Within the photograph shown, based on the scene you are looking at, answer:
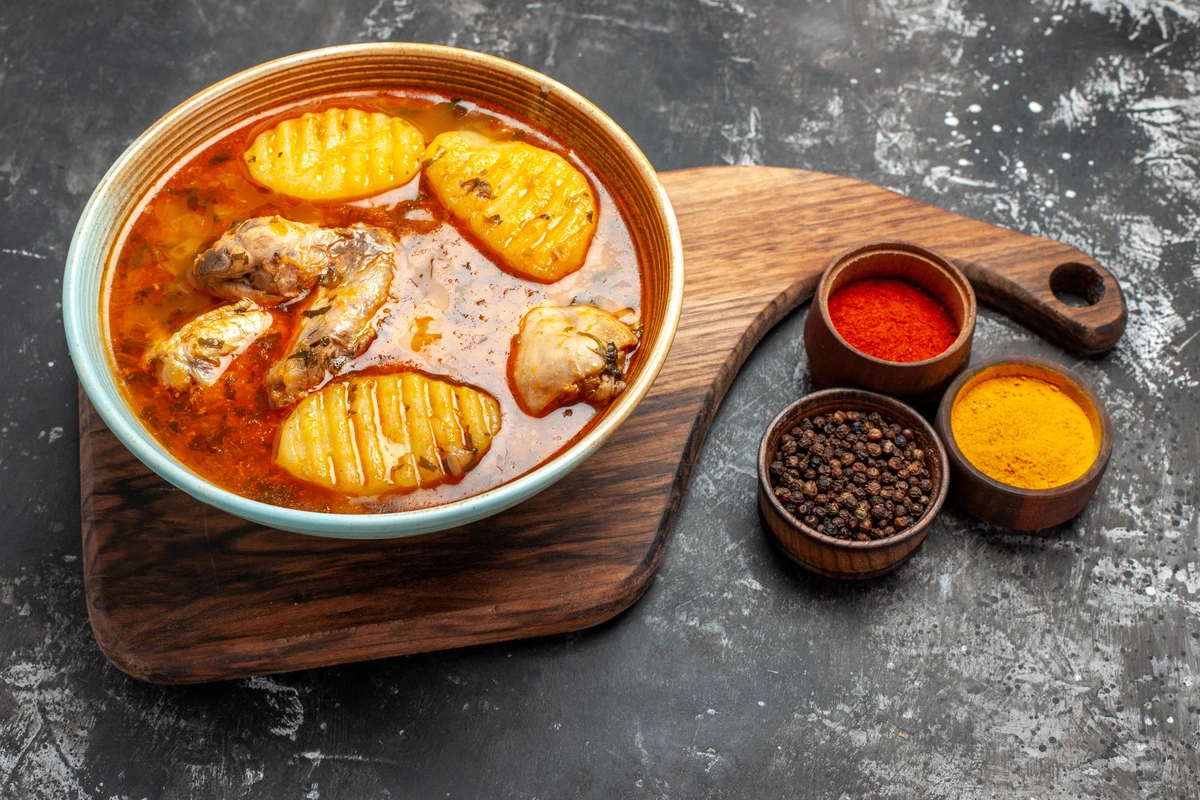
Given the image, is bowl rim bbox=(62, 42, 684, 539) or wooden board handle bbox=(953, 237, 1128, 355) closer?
bowl rim bbox=(62, 42, 684, 539)

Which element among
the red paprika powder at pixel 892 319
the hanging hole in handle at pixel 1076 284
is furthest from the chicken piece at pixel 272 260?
the hanging hole in handle at pixel 1076 284

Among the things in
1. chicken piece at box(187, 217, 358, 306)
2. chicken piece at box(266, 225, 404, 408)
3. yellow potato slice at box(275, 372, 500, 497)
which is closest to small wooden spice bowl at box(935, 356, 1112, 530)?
yellow potato slice at box(275, 372, 500, 497)

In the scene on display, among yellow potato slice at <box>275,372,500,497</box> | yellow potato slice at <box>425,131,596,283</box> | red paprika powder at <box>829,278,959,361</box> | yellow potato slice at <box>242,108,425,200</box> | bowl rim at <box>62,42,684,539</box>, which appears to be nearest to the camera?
bowl rim at <box>62,42,684,539</box>

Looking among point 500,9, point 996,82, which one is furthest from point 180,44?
point 996,82

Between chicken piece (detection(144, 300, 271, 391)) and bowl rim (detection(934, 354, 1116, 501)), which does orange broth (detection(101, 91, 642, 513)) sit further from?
bowl rim (detection(934, 354, 1116, 501))

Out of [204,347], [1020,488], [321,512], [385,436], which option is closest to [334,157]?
[204,347]

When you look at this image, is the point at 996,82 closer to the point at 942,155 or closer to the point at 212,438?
the point at 942,155

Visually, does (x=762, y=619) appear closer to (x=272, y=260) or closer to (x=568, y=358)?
(x=568, y=358)
